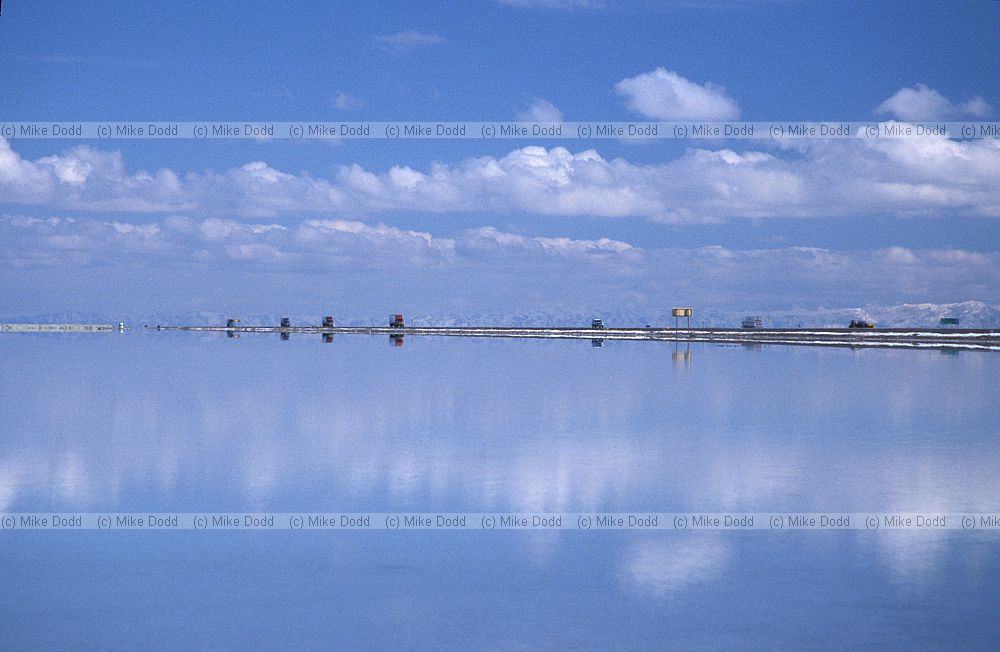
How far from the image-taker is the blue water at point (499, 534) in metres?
7.93

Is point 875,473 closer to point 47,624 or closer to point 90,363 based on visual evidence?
point 47,624

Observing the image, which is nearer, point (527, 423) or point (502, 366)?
point (527, 423)

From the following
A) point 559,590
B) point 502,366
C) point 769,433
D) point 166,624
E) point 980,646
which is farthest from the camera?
point 502,366

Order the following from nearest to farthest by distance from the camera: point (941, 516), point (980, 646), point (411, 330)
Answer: point (980, 646)
point (941, 516)
point (411, 330)

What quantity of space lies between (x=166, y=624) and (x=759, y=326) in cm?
12384

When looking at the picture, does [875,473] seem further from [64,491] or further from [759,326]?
[759,326]

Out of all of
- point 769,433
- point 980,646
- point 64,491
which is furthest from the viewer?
point 769,433

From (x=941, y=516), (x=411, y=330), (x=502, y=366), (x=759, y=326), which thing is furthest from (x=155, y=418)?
(x=411, y=330)

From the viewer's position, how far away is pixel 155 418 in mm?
21672

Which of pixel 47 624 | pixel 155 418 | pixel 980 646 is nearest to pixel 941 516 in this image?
pixel 980 646

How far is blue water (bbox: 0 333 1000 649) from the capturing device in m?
7.93

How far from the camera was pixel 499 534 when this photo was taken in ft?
35.4

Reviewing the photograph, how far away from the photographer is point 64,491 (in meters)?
13.2

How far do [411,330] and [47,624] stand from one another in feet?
454
